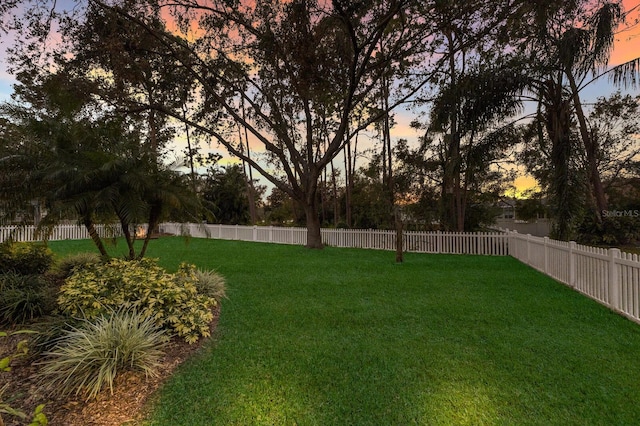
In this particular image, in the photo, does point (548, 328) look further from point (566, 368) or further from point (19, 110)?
point (19, 110)

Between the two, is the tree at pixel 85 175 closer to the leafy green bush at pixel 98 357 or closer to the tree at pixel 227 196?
the leafy green bush at pixel 98 357

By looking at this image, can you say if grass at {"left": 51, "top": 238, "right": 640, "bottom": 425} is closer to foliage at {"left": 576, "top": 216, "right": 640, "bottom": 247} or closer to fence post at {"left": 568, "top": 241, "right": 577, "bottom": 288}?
fence post at {"left": 568, "top": 241, "right": 577, "bottom": 288}

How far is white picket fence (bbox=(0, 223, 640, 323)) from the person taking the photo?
184 inches

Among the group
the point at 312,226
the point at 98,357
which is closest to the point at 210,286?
the point at 98,357

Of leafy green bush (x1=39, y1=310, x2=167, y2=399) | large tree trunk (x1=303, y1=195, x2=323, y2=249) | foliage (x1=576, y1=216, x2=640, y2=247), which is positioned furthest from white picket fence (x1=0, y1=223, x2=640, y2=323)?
leafy green bush (x1=39, y1=310, x2=167, y2=399)

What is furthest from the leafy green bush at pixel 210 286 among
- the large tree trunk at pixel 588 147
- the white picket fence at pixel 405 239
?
the large tree trunk at pixel 588 147

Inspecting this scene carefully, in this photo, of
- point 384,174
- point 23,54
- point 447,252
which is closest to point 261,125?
point 384,174

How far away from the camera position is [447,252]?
12.3 meters

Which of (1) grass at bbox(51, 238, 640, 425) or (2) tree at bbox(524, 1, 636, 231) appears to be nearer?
(1) grass at bbox(51, 238, 640, 425)

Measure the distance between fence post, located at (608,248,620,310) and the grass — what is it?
196 millimetres

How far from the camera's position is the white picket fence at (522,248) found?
4680 millimetres

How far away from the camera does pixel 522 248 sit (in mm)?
9828

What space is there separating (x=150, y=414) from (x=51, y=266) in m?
5.81

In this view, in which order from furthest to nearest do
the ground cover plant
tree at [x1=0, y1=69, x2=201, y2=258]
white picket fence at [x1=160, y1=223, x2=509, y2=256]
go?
white picket fence at [x1=160, y1=223, x2=509, y2=256] < tree at [x1=0, y1=69, x2=201, y2=258] < the ground cover plant
